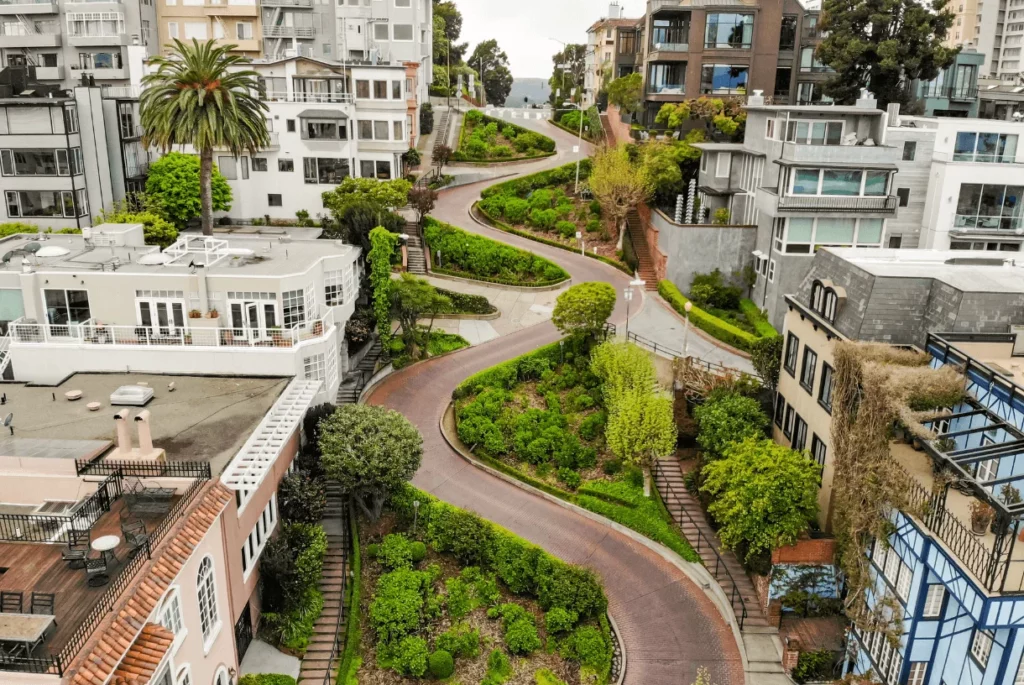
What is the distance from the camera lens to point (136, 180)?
58000mm

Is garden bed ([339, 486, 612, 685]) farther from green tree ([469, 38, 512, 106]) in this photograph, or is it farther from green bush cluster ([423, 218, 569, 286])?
green tree ([469, 38, 512, 106])

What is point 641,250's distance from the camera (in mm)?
58438

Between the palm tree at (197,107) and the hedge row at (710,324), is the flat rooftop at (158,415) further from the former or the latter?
the hedge row at (710,324)

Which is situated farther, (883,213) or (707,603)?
(883,213)

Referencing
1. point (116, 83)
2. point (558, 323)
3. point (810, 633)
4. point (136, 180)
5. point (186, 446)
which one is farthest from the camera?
point (116, 83)

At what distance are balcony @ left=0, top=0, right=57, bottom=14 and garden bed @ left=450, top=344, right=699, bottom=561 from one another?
63046mm

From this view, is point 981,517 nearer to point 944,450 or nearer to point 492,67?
point 944,450

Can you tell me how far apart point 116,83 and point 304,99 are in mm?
28104

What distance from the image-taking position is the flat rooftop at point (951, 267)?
28328mm

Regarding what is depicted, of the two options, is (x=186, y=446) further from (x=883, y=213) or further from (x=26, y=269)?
(x=883, y=213)

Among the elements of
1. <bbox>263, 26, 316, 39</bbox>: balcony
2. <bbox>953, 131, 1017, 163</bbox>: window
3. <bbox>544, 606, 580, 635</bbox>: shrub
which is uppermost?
A: <bbox>263, 26, 316, 39</bbox>: balcony

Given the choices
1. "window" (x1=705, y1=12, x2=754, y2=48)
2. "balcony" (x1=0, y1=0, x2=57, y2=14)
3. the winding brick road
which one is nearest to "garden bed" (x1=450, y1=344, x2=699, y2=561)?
the winding brick road

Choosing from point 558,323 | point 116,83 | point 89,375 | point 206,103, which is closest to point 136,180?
point 206,103

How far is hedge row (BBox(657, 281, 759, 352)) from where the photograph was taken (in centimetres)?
4506
